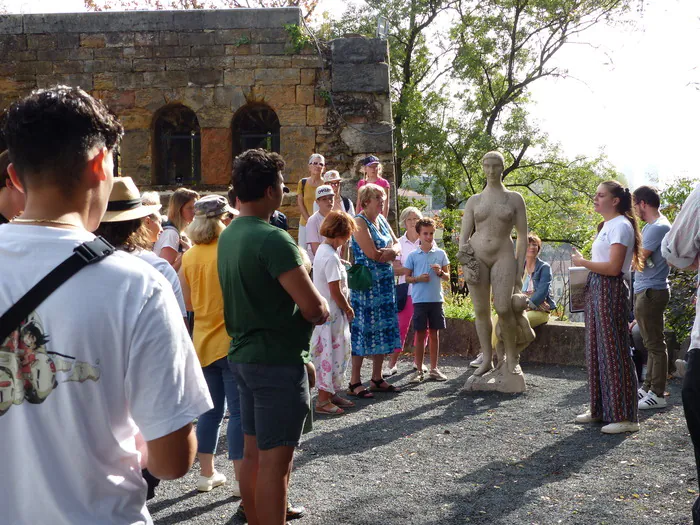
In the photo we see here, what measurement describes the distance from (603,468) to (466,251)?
288 centimetres

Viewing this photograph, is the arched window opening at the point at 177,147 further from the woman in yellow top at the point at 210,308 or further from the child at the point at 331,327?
the woman in yellow top at the point at 210,308

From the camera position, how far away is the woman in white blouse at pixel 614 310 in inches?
231

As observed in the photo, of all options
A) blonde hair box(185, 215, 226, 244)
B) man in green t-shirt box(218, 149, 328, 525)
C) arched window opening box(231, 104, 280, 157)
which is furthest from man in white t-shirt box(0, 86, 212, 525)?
arched window opening box(231, 104, 280, 157)

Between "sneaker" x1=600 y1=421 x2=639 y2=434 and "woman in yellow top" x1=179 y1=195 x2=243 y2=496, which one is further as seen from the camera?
"sneaker" x1=600 y1=421 x2=639 y2=434

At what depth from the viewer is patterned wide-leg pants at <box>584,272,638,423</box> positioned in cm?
593

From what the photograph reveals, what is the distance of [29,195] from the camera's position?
1493 mm

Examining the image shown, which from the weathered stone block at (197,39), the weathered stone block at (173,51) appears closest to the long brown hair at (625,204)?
the weathered stone block at (197,39)

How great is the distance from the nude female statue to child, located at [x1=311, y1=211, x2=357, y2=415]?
62.5 inches

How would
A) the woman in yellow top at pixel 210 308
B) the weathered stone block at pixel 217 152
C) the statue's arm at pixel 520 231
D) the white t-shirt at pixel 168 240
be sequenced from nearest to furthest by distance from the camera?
the woman in yellow top at pixel 210 308 → the white t-shirt at pixel 168 240 → the statue's arm at pixel 520 231 → the weathered stone block at pixel 217 152

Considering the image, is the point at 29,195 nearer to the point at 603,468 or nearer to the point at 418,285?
the point at 603,468

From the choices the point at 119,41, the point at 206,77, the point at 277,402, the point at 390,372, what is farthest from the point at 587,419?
the point at 119,41

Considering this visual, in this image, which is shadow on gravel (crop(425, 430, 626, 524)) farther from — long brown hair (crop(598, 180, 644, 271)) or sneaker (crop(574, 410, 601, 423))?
long brown hair (crop(598, 180, 644, 271))

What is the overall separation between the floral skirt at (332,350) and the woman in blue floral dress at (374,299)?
75cm

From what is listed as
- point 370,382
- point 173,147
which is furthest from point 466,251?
point 173,147
